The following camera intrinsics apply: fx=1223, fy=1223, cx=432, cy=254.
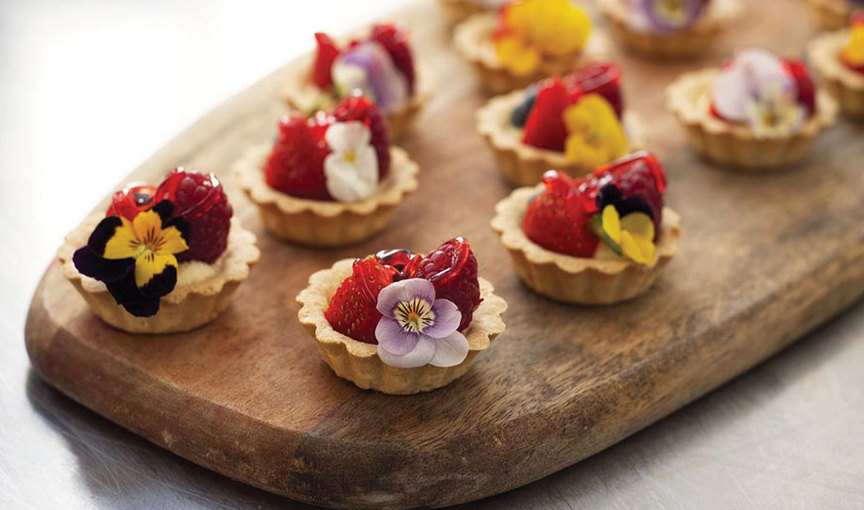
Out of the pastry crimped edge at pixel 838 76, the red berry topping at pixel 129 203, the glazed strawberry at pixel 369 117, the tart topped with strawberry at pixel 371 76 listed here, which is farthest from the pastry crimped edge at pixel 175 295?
the pastry crimped edge at pixel 838 76

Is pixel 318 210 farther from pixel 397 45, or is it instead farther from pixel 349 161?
pixel 397 45

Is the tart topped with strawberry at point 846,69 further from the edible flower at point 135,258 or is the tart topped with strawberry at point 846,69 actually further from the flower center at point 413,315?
the edible flower at point 135,258

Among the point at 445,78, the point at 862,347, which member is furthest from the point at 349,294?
the point at 445,78

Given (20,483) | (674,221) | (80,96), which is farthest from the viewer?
(80,96)

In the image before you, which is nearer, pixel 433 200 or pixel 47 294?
pixel 47 294

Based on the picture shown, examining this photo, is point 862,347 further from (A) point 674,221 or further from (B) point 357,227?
(B) point 357,227

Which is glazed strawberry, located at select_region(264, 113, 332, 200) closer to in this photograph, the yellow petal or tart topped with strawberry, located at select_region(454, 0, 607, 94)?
the yellow petal
